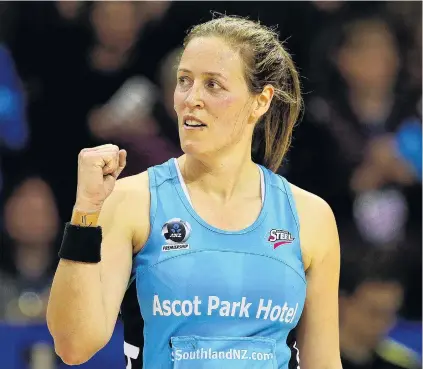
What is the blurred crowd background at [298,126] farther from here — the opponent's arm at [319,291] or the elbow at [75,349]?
the elbow at [75,349]

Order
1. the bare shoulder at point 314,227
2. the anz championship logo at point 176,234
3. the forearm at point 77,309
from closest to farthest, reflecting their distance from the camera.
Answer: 1. the forearm at point 77,309
2. the anz championship logo at point 176,234
3. the bare shoulder at point 314,227

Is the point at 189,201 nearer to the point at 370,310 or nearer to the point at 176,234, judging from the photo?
the point at 176,234

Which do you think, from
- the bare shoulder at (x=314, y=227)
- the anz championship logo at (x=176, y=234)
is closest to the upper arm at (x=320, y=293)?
the bare shoulder at (x=314, y=227)

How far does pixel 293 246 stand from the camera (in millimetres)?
2850

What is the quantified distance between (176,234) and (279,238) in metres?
0.35

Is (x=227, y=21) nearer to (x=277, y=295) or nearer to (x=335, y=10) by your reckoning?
(x=277, y=295)

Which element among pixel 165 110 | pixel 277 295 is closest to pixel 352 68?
pixel 165 110

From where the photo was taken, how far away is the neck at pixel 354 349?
4762 mm

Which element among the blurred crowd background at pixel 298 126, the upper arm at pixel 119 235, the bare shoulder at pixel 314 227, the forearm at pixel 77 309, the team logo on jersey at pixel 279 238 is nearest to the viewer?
the forearm at pixel 77 309

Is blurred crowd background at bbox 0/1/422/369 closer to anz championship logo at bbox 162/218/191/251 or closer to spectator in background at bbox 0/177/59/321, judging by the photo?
spectator in background at bbox 0/177/59/321

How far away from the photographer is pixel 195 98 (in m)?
2.72

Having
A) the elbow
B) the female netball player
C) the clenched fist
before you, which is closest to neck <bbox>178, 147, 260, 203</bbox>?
the female netball player

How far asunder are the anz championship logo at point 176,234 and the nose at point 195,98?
1.21 ft

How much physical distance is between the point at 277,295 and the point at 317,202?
17.4 inches
